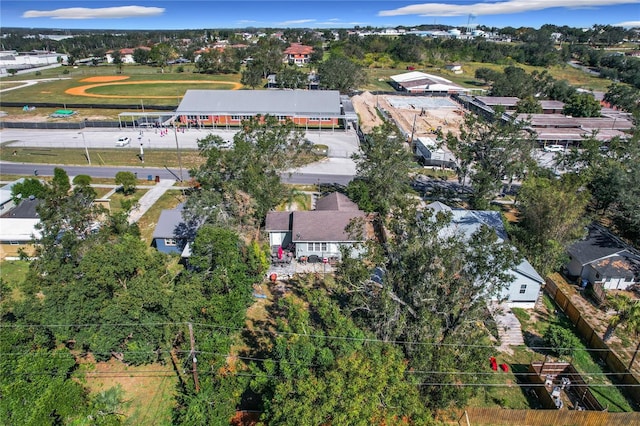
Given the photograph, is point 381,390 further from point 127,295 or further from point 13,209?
point 13,209

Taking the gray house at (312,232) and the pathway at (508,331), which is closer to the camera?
the pathway at (508,331)

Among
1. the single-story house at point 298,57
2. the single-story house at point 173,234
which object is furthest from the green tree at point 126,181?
the single-story house at point 298,57

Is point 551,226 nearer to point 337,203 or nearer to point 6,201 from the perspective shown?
point 337,203

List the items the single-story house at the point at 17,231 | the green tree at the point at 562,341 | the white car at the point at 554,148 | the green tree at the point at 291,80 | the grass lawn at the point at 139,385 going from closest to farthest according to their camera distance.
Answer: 1. the grass lawn at the point at 139,385
2. the green tree at the point at 562,341
3. the single-story house at the point at 17,231
4. the white car at the point at 554,148
5. the green tree at the point at 291,80

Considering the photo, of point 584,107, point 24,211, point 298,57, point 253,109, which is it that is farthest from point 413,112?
point 298,57

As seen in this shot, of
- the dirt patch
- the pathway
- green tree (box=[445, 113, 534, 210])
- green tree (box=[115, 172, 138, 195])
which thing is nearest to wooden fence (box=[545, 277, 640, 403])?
the pathway

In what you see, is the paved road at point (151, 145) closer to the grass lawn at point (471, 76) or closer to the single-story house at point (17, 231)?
the single-story house at point (17, 231)
